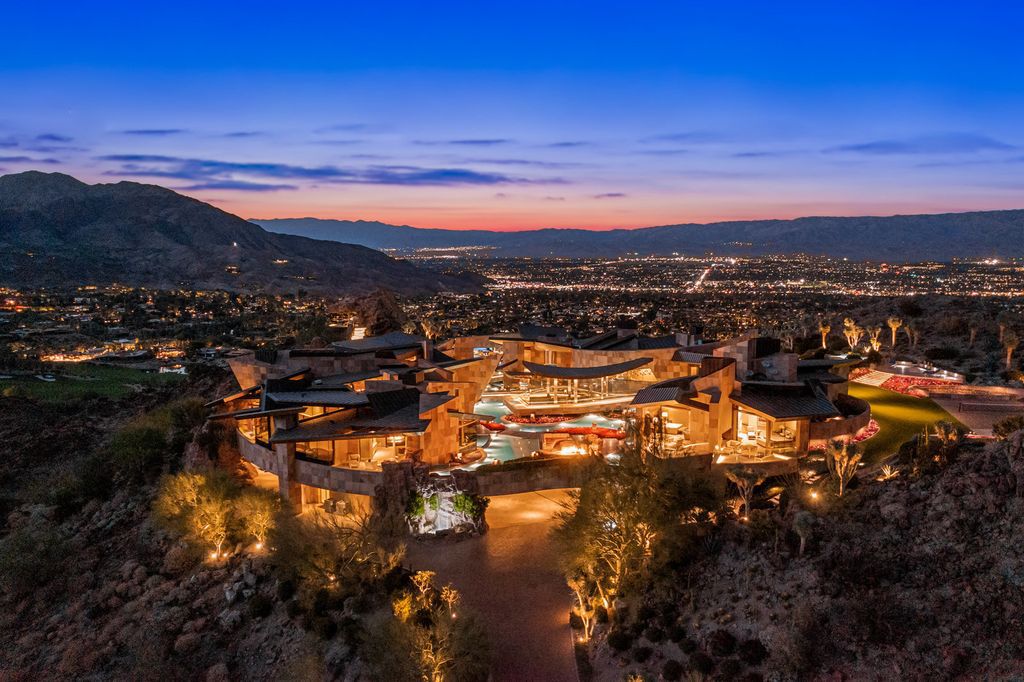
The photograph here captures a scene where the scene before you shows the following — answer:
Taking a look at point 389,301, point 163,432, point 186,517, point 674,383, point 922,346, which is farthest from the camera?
point 389,301

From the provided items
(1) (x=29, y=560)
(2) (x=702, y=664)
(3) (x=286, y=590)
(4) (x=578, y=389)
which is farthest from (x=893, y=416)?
(1) (x=29, y=560)

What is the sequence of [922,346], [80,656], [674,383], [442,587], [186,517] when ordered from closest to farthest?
1. [442,587]
2. [80,656]
3. [186,517]
4. [674,383]
5. [922,346]

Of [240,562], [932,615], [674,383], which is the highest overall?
[674,383]

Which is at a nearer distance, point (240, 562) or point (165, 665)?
point (165, 665)

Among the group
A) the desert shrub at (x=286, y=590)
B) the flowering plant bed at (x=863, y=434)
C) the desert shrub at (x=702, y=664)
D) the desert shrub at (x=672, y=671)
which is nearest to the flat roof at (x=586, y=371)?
the flowering plant bed at (x=863, y=434)

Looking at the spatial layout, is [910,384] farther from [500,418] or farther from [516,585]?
[516,585]

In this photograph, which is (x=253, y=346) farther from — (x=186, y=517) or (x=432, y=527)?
(x=432, y=527)

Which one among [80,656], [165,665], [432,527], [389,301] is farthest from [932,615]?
[389,301]

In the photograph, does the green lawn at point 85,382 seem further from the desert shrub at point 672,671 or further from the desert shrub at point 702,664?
the desert shrub at point 702,664
